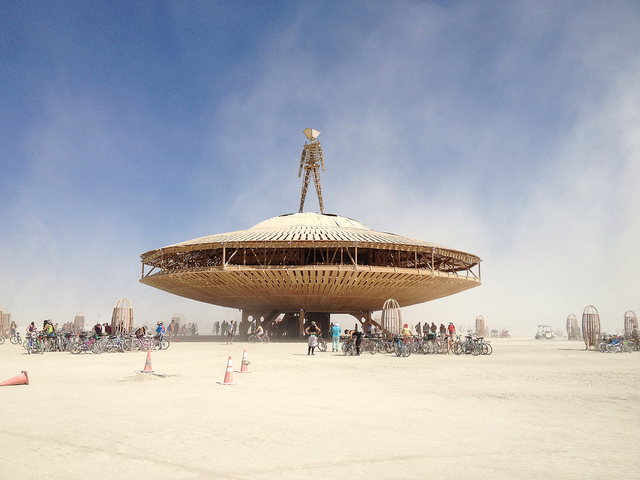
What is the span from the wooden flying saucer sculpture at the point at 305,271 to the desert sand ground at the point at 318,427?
19.1 meters

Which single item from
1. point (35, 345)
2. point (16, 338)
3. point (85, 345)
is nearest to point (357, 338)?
point (85, 345)

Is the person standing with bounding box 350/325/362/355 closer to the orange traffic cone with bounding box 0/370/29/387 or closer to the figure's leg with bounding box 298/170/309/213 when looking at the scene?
the orange traffic cone with bounding box 0/370/29/387

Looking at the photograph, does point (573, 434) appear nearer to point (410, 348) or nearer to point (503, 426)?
point (503, 426)

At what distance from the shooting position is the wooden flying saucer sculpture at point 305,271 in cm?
3166

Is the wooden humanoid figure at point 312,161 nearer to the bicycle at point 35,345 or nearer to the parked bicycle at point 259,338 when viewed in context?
the parked bicycle at point 259,338

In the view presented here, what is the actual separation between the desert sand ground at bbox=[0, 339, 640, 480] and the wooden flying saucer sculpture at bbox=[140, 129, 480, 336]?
19089mm

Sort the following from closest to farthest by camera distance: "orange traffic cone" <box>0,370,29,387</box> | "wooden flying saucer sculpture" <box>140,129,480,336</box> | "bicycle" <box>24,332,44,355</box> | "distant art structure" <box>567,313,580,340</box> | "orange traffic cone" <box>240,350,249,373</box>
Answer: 1. "orange traffic cone" <box>0,370,29,387</box>
2. "orange traffic cone" <box>240,350,249,373</box>
3. "bicycle" <box>24,332,44,355</box>
4. "wooden flying saucer sculpture" <box>140,129,480,336</box>
5. "distant art structure" <box>567,313,580,340</box>

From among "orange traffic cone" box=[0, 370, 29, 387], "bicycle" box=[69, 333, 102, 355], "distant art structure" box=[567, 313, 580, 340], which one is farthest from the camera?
"distant art structure" box=[567, 313, 580, 340]

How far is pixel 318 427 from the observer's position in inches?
273

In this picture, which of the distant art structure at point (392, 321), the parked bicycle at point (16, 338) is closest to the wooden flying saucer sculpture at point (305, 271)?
the distant art structure at point (392, 321)

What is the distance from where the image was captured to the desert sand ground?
516 cm

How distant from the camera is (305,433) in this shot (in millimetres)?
6586

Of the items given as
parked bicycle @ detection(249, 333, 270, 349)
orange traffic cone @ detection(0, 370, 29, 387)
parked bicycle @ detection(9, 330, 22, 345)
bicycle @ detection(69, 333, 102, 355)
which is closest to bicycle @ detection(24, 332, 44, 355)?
bicycle @ detection(69, 333, 102, 355)

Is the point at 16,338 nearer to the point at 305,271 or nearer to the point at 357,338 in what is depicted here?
the point at 305,271
